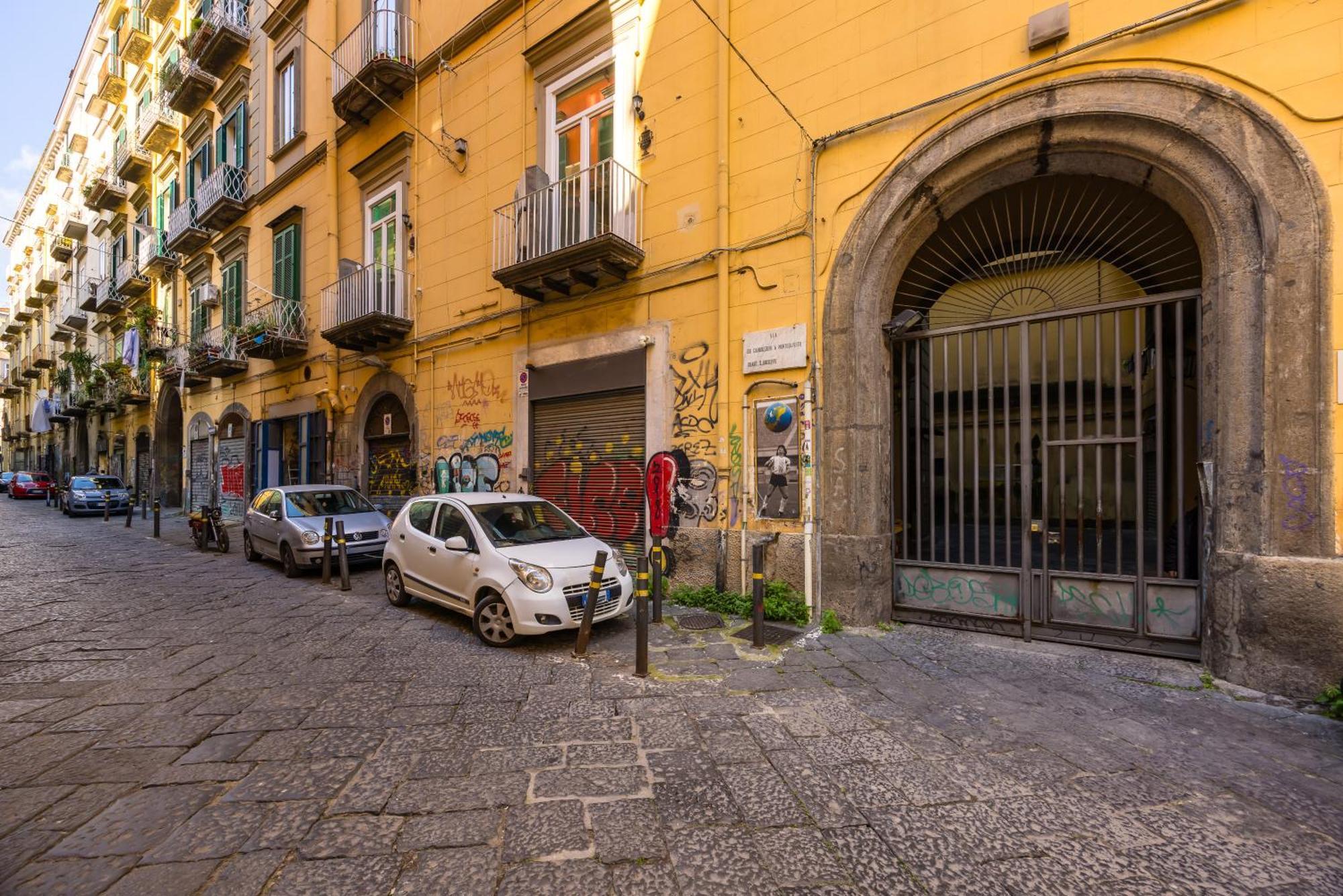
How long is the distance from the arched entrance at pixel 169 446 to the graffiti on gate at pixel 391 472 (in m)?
13.1

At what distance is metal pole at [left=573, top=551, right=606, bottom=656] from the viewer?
4.88m

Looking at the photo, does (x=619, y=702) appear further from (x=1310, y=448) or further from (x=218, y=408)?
(x=218, y=408)

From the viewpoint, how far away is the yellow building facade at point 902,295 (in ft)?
14.3

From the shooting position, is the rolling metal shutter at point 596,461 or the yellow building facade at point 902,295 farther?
the rolling metal shutter at point 596,461

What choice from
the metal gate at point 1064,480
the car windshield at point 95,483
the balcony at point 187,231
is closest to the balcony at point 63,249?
the car windshield at point 95,483

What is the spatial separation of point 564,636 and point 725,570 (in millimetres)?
2093

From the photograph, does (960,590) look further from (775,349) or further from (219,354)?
(219,354)

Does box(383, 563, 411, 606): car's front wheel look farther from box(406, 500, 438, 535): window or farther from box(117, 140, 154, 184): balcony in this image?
box(117, 140, 154, 184): balcony

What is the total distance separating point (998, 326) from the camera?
5.80m

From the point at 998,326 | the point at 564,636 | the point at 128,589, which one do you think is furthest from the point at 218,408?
the point at 998,326

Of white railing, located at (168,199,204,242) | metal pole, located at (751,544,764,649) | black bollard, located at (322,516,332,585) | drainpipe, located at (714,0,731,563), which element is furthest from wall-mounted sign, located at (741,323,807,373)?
white railing, located at (168,199,204,242)

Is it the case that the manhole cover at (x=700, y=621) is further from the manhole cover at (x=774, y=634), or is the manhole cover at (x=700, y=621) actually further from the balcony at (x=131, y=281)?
the balcony at (x=131, y=281)

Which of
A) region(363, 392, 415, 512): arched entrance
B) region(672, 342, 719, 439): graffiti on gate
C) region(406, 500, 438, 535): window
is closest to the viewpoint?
region(406, 500, 438, 535): window

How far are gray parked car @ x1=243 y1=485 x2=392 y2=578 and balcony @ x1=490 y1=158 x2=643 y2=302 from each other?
4.47 meters
